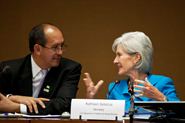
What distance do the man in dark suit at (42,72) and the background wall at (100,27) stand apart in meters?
1.73

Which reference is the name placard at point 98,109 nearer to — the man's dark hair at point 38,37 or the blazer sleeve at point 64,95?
the blazer sleeve at point 64,95

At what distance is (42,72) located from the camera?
3.15 m

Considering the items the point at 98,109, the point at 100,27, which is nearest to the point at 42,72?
the point at 98,109

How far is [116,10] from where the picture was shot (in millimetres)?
4895

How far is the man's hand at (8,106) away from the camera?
2.48m

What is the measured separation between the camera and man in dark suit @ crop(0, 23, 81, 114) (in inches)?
117

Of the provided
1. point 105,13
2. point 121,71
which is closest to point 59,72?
point 121,71

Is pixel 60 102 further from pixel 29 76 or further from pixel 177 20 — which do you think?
pixel 177 20

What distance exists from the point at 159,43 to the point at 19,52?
2.39m

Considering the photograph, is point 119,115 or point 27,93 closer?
point 119,115

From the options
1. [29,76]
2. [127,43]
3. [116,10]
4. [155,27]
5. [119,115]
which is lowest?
[119,115]

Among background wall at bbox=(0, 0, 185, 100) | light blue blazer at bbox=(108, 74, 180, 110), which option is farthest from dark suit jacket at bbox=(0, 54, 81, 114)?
background wall at bbox=(0, 0, 185, 100)

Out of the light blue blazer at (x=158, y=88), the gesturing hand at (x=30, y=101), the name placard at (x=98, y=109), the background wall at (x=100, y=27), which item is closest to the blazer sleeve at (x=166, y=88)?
the light blue blazer at (x=158, y=88)

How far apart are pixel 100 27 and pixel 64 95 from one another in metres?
2.35
